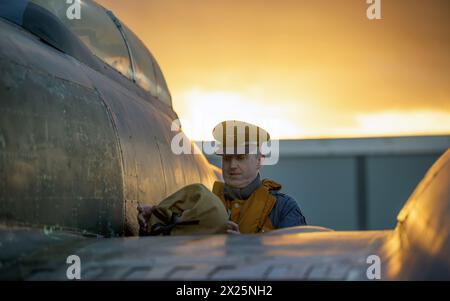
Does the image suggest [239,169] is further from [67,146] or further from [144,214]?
[67,146]

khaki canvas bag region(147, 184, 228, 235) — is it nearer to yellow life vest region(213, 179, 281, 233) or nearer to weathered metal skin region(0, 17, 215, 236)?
weathered metal skin region(0, 17, 215, 236)

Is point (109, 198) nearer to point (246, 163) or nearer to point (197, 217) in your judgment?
point (197, 217)

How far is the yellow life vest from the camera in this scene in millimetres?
4180

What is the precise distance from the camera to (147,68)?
6.15m

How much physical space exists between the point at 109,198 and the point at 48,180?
709mm

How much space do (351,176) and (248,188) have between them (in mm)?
16572

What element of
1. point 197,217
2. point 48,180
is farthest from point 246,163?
point 48,180

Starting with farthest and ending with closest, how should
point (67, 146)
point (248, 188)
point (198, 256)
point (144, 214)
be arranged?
point (248, 188) → point (144, 214) → point (67, 146) → point (198, 256)

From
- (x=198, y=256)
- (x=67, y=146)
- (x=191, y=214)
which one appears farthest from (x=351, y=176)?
(x=198, y=256)

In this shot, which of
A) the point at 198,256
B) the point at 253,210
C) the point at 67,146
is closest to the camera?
the point at 198,256

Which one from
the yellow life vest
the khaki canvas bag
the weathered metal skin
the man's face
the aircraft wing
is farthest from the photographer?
the man's face

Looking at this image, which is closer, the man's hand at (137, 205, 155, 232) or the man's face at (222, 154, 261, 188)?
the man's hand at (137, 205, 155, 232)

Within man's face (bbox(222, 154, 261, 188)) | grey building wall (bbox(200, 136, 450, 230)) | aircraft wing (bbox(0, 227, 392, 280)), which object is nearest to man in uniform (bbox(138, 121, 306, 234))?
man's face (bbox(222, 154, 261, 188))

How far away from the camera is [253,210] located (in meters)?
4.27
